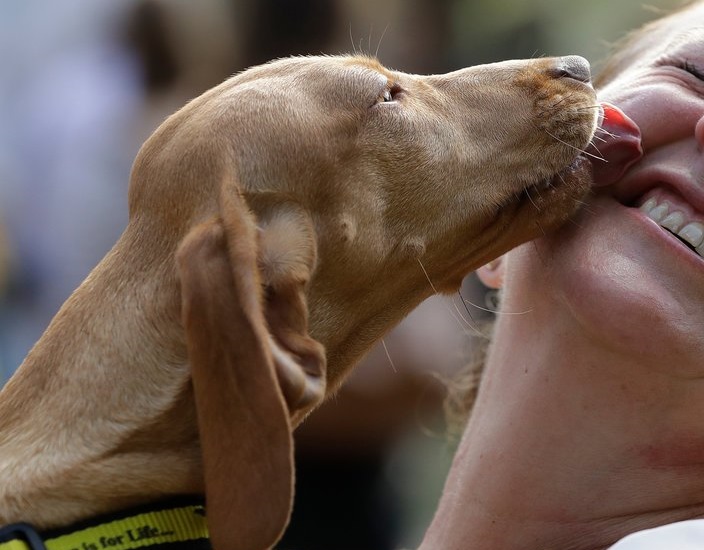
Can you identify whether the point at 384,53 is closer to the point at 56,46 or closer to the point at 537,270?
the point at 56,46

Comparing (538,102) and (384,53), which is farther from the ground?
(538,102)

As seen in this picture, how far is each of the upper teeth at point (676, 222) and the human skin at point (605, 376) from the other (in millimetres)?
31

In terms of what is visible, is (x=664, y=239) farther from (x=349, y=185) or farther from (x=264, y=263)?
(x=264, y=263)

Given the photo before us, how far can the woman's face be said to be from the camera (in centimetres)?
253

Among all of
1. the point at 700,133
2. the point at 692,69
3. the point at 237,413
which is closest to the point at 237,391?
the point at 237,413

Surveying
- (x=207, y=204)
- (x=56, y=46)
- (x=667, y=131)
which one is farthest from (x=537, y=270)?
(x=56, y=46)

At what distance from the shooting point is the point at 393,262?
272 centimetres

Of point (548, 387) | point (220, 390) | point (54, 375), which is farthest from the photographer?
point (548, 387)

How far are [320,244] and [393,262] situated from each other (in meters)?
0.21

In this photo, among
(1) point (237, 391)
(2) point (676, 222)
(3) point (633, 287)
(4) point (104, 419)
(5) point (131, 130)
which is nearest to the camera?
(1) point (237, 391)

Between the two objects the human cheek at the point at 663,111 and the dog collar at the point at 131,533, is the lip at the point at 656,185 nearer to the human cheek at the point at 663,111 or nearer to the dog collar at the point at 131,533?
the human cheek at the point at 663,111

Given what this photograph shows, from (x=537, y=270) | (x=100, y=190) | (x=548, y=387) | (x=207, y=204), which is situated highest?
(x=207, y=204)

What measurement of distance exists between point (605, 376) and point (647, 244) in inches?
13.4

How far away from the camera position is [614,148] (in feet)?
9.25
